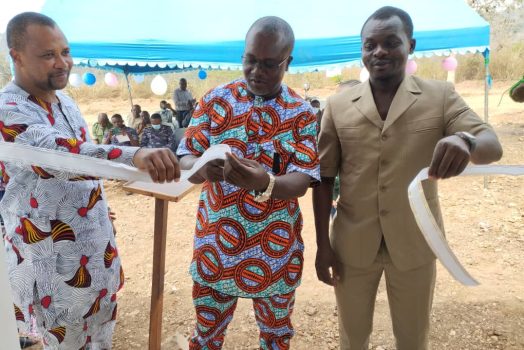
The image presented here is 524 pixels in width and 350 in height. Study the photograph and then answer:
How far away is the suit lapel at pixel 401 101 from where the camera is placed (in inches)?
60.2

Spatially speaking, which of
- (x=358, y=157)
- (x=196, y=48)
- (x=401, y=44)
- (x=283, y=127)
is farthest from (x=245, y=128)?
(x=196, y=48)

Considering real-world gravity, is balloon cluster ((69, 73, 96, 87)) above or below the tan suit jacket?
above

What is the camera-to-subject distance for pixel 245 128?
1489mm

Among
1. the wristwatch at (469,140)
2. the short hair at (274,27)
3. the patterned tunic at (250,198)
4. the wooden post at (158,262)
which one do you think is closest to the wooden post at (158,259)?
the wooden post at (158,262)

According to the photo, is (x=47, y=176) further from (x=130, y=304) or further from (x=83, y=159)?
(x=130, y=304)

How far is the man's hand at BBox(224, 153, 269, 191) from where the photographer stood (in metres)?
1.25

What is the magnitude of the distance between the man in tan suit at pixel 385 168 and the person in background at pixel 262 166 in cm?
20

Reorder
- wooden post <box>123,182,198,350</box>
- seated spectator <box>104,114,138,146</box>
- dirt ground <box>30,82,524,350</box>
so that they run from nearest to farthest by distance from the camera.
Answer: wooden post <box>123,182,198,350</box> → dirt ground <box>30,82,524,350</box> → seated spectator <box>104,114,138,146</box>

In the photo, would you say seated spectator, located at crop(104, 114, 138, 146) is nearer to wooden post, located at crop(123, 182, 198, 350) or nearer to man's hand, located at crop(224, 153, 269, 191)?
wooden post, located at crop(123, 182, 198, 350)

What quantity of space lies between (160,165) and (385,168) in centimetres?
90

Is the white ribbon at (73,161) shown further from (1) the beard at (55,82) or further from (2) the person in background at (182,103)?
(2) the person in background at (182,103)

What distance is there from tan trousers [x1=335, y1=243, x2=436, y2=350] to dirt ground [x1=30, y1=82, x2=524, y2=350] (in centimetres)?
88

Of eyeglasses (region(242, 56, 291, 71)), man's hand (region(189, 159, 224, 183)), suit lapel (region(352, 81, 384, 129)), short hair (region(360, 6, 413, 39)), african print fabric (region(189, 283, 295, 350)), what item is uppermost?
short hair (region(360, 6, 413, 39))

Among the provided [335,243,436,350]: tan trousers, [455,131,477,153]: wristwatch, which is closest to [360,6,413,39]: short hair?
[455,131,477,153]: wristwatch
